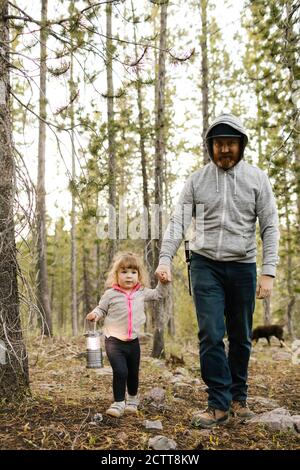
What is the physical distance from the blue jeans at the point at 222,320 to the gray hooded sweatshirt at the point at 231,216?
112 millimetres

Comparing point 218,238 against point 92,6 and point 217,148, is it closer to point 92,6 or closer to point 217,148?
point 217,148

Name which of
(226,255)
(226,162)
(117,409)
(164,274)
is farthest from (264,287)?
(117,409)

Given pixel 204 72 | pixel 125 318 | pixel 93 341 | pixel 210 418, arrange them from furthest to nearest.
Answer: pixel 204 72, pixel 93 341, pixel 125 318, pixel 210 418

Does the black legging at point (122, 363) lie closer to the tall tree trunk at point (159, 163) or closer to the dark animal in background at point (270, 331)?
the tall tree trunk at point (159, 163)

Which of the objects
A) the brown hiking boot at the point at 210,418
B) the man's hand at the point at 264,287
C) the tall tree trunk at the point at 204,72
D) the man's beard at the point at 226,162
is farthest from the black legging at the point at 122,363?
the tall tree trunk at the point at 204,72

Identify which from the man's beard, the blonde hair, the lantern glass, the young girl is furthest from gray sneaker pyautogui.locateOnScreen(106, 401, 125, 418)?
the lantern glass

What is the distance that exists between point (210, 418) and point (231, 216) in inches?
60.6

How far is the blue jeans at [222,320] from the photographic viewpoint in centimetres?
360

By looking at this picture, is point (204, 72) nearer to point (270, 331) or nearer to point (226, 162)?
point (226, 162)

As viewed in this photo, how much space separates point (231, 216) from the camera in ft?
12.3

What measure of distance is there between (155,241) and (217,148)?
17.0 feet

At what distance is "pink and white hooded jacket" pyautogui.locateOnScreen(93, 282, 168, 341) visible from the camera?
13.4 ft
